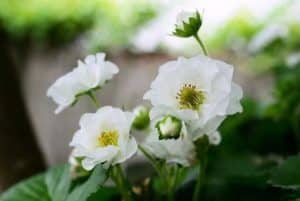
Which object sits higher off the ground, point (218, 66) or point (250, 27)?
point (218, 66)

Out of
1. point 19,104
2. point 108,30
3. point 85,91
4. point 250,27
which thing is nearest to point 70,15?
point 108,30

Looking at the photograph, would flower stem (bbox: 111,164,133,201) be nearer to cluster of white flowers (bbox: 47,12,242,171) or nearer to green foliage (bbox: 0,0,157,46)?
cluster of white flowers (bbox: 47,12,242,171)

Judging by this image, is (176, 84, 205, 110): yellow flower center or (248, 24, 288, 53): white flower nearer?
(176, 84, 205, 110): yellow flower center

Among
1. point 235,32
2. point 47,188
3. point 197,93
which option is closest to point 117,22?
point 235,32

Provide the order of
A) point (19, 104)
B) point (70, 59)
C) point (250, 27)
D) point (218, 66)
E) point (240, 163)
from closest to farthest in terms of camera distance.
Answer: point (218, 66), point (240, 163), point (19, 104), point (250, 27), point (70, 59)

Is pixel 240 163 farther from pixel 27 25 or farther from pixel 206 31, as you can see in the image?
pixel 27 25

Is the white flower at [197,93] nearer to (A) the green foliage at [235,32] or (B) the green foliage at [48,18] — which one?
(A) the green foliage at [235,32]

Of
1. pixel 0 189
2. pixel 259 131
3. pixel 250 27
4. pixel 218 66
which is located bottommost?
pixel 250 27

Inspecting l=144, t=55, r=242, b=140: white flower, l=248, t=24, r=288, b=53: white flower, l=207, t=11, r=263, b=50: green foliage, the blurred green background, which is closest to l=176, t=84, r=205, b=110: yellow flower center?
l=144, t=55, r=242, b=140: white flower
